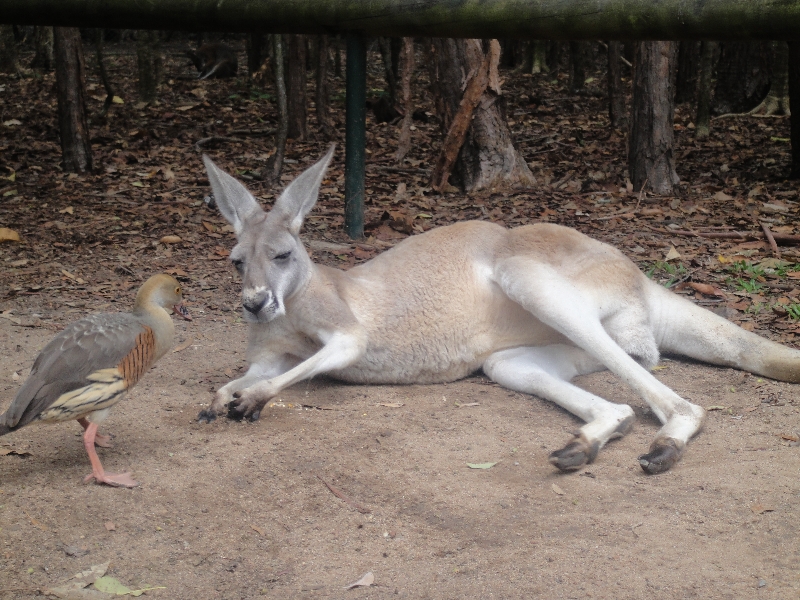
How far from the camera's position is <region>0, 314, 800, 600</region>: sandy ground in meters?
2.49

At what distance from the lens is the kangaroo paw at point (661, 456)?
3131mm

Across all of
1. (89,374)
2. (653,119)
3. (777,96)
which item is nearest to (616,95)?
(777,96)

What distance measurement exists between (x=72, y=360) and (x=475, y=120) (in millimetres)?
4824

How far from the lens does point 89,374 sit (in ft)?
9.50

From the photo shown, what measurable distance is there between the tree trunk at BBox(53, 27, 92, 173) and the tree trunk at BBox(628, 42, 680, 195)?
464cm

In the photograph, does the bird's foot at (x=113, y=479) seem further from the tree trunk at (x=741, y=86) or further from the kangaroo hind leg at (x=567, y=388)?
the tree trunk at (x=741, y=86)

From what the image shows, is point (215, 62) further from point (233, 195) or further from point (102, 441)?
point (102, 441)

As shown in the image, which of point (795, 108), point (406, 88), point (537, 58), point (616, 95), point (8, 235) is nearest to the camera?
point (8, 235)

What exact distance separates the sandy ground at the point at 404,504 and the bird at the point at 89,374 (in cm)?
24

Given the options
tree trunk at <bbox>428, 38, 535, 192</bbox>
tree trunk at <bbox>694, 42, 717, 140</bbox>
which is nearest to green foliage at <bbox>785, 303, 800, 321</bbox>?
tree trunk at <bbox>428, 38, 535, 192</bbox>

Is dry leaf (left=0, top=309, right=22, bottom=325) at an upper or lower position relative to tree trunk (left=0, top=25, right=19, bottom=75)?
lower

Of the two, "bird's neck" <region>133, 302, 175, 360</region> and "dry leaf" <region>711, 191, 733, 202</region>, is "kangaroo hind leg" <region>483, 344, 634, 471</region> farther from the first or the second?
"dry leaf" <region>711, 191, 733, 202</region>

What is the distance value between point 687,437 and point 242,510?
1670mm

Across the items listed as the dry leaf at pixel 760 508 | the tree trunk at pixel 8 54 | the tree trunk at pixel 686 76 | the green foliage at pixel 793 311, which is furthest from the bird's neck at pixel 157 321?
the tree trunk at pixel 8 54
